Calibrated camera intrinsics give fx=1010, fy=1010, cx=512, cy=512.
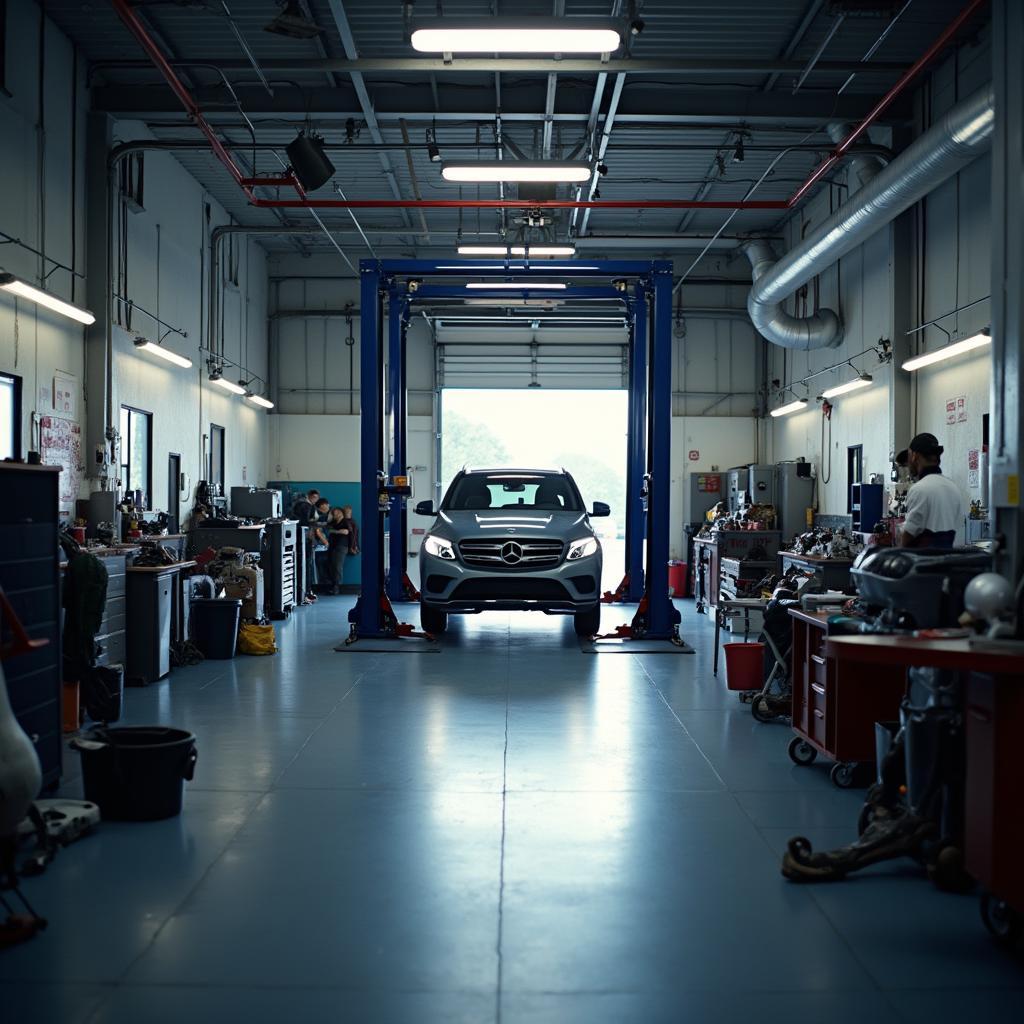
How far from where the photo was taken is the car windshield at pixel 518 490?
10.8 meters

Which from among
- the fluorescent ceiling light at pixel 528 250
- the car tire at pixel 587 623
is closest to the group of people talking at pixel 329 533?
the fluorescent ceiling light at pixel 528 250

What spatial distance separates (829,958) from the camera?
3154 millimetres

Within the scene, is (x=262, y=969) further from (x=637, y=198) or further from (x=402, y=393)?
(x=637, y=198)

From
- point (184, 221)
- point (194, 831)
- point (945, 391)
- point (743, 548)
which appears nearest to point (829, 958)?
point (194, 831)

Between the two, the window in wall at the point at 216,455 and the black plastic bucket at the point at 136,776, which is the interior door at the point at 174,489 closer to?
the window in wall at the point at 216,455

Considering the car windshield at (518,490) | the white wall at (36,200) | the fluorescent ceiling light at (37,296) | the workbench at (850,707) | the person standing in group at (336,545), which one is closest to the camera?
the workbench at (850,707)

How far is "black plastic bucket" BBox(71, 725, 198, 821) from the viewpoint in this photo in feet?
14.6

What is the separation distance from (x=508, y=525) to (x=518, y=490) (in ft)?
4.46

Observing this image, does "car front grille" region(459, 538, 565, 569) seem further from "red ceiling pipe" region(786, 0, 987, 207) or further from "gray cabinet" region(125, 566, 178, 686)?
"red ceiling pipe" region(786, 0, 987, 207)

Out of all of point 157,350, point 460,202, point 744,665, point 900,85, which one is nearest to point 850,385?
point 900,85

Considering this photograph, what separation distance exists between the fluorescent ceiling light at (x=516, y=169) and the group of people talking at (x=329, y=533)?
7.46m

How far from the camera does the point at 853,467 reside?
12.8 m

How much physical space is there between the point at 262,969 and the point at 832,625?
3087mm

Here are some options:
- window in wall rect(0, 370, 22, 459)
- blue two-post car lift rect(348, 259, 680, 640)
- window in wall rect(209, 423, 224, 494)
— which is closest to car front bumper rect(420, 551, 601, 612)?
blue two-post car lift rect(348, 259, 680, 640)
